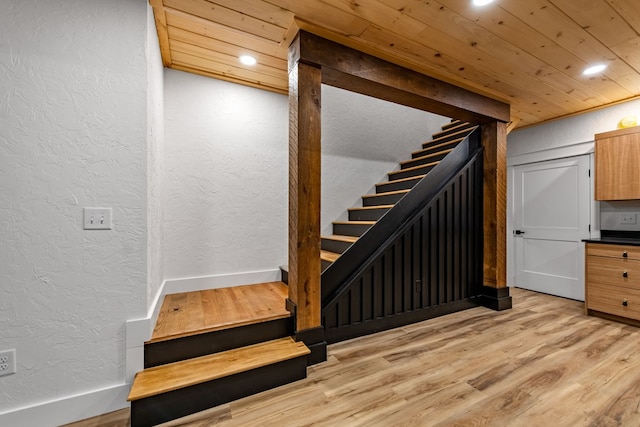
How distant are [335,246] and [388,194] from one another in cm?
91

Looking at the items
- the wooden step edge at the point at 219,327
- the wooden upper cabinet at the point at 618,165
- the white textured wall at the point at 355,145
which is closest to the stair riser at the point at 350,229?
the white textured wall at the point at 355,145

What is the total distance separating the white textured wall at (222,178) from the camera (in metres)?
2.59

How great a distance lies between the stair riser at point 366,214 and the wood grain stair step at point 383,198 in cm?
25

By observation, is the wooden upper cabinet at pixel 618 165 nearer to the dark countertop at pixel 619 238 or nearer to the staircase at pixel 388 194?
the dark countertop at pixel 619 238

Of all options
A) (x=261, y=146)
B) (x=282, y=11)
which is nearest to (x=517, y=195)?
(x=261, y=146)

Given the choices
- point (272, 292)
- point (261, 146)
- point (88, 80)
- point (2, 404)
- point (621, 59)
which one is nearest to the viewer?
point (2, 404)

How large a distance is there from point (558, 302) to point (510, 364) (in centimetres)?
222

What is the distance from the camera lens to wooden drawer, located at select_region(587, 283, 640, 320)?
2.66 meters

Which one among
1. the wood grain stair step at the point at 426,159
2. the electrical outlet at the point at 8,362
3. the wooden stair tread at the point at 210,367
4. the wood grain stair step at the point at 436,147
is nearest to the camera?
the electrical outlet at the point at 8,362

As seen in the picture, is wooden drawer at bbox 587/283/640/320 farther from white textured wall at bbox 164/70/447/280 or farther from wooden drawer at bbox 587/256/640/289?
white textured wall at bbox 164/70/447/280

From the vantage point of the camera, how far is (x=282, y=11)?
1.77 metres

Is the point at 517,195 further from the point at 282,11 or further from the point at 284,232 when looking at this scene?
the point at 282,11

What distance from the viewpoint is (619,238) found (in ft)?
10.2

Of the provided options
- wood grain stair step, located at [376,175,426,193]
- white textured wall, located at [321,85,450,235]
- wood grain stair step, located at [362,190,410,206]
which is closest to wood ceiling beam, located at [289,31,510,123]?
wood grain stair step, located at [376,175,426,193]
